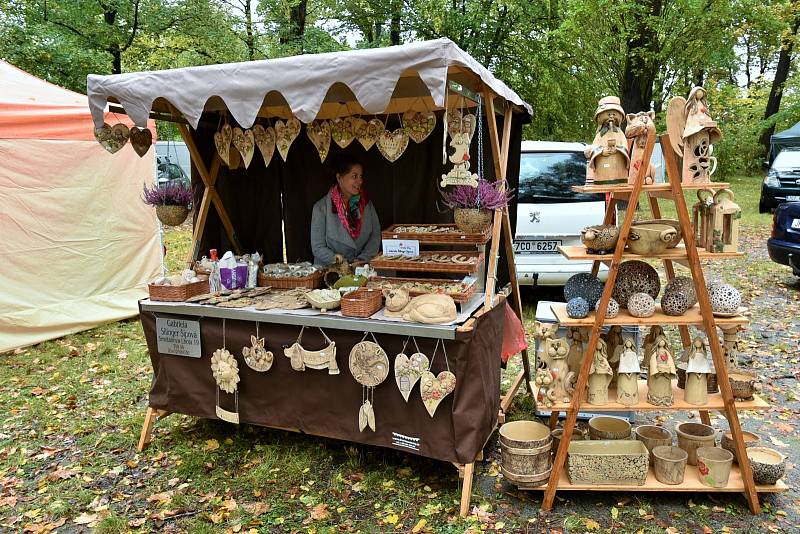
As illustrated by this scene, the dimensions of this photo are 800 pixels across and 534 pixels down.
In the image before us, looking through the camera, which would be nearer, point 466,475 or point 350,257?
point 466,475

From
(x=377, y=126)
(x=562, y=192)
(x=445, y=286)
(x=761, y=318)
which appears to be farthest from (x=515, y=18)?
(x=445, y=286)

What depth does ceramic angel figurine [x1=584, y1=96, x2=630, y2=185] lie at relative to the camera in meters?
2.53

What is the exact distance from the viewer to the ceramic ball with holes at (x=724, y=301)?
→ 252cm

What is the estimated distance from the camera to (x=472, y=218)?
290cm

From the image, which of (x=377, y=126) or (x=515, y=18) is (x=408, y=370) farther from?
(x=515, y=18)

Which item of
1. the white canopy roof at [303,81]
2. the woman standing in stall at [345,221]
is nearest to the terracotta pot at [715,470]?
the white canopy roof at [303,81]

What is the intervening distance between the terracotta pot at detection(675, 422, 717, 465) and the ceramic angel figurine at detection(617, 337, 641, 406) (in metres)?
0.46

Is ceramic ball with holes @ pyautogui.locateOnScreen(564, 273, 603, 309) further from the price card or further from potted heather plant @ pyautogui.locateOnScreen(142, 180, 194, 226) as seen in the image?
potted heather plant @ pyautogui.locateOnScreen(142, 180, 194, 226)

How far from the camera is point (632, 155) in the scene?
8.22 ft

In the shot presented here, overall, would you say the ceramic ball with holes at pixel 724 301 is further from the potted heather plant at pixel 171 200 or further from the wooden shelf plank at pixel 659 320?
the potted heather plant at pixel 171 200

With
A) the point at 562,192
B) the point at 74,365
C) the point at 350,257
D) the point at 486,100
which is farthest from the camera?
the point at 562,192

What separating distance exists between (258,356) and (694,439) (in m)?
2.34

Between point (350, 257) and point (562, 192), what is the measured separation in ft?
7.97

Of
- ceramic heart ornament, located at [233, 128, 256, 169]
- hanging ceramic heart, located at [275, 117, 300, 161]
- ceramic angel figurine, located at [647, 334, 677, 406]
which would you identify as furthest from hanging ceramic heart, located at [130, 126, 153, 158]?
ceramic angel figurine, located at [647, 334, 677, 406]
